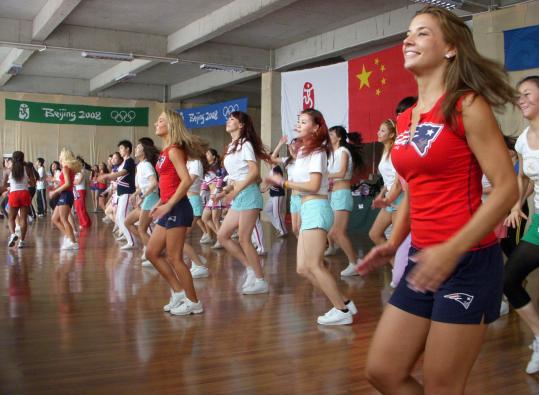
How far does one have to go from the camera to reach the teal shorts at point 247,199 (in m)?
5.14

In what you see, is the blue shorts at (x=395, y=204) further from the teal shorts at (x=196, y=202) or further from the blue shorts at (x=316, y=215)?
the teal shorts at (x=196, y=202)

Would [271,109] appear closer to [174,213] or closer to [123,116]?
[123,116]

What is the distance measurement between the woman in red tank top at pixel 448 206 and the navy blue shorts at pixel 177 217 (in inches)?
101

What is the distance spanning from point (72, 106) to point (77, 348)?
16.5m

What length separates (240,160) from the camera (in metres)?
5.12

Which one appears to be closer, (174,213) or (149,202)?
(174,213)

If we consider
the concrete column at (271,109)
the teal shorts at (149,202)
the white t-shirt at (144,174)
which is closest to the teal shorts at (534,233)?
the teal shorts at (149,202)

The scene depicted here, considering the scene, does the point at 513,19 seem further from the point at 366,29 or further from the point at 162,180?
the point at 162,180

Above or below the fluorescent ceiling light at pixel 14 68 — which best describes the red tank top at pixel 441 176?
below

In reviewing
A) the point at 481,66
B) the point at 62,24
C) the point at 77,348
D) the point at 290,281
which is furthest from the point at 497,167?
the point at 62,24

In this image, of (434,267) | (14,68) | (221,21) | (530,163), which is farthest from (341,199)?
(14,68)

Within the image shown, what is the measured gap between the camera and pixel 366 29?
10.9 meters

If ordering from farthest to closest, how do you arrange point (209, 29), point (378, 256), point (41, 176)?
point (41, 176), point (209, 29), point (378, 256)

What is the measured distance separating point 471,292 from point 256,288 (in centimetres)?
370
